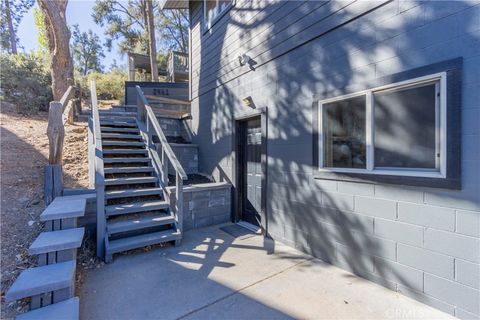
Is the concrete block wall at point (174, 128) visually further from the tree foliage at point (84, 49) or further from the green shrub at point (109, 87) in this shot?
the tree foliage at point (84, 49)

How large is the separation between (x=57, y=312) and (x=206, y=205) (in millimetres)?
2805

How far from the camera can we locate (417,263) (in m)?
2.27

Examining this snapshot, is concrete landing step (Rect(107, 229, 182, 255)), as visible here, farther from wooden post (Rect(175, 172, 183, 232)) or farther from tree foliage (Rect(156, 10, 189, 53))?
tree foliage (Rect(156, 10, 189, 53))

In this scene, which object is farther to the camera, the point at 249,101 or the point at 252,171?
the point at 252,171

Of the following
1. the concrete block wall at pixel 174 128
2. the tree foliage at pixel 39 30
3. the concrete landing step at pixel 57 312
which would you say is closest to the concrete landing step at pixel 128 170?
the concrete landing step at pixel 57 312

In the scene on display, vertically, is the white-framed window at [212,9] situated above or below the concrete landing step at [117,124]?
above

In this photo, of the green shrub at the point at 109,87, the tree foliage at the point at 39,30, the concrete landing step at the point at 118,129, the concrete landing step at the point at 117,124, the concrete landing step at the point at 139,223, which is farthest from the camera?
the green shrub at the point at 109,87

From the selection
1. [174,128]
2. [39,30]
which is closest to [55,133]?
[174,128]

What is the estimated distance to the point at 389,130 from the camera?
2461 millimetres

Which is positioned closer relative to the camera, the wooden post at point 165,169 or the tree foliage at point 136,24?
the wooden post at point 165,169

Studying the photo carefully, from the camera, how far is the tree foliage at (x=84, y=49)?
67.6 ft

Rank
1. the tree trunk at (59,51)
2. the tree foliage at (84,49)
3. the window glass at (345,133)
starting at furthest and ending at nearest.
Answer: the tree foliage at (84,49), the tree trunk at (59,51), the window glass at (345,133)

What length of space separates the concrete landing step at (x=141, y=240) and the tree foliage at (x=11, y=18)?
665 inches

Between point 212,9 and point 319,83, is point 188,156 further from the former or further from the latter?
point 319,83
